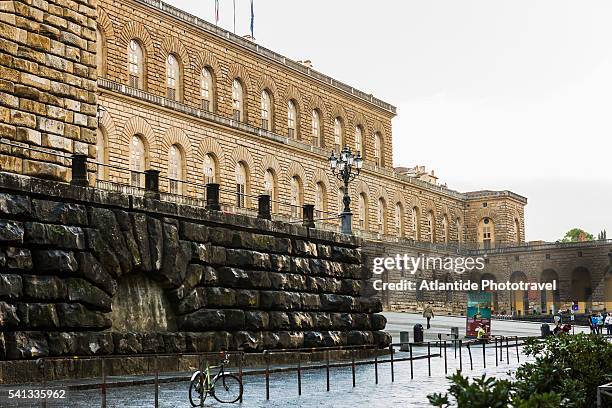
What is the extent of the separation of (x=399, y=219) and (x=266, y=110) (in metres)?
16.9

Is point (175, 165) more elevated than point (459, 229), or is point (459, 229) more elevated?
point (175, 165)

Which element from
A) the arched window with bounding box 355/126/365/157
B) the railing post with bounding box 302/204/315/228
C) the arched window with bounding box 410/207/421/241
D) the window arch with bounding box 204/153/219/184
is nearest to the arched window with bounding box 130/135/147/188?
the window arch with bounding box 204/153/219/184

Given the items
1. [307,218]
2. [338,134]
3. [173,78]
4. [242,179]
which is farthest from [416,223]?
[307,218]

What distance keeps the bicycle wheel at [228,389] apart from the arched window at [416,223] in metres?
48.8

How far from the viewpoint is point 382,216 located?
58.1 meters

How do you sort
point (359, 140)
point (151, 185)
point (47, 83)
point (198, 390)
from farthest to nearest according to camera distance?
point (359, 140) < point (151, 185) < point (47, 83) < point (198, 390)

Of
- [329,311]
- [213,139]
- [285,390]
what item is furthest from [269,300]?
[213,139]

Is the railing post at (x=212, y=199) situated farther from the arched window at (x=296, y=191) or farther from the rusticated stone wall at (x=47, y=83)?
the arched window at (x=296, y=191)

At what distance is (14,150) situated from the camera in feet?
51.4

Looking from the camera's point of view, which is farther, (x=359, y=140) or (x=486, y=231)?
(x=486, y=231)

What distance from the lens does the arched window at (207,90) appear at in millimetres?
42094

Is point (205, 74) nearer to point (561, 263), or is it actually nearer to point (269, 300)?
point (269, 300)

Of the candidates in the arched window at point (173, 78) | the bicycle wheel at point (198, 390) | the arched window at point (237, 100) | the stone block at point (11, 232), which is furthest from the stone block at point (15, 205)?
the arched window at point (237, 100)

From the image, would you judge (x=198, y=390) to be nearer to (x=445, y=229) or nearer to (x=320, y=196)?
(x=320, y=196)
